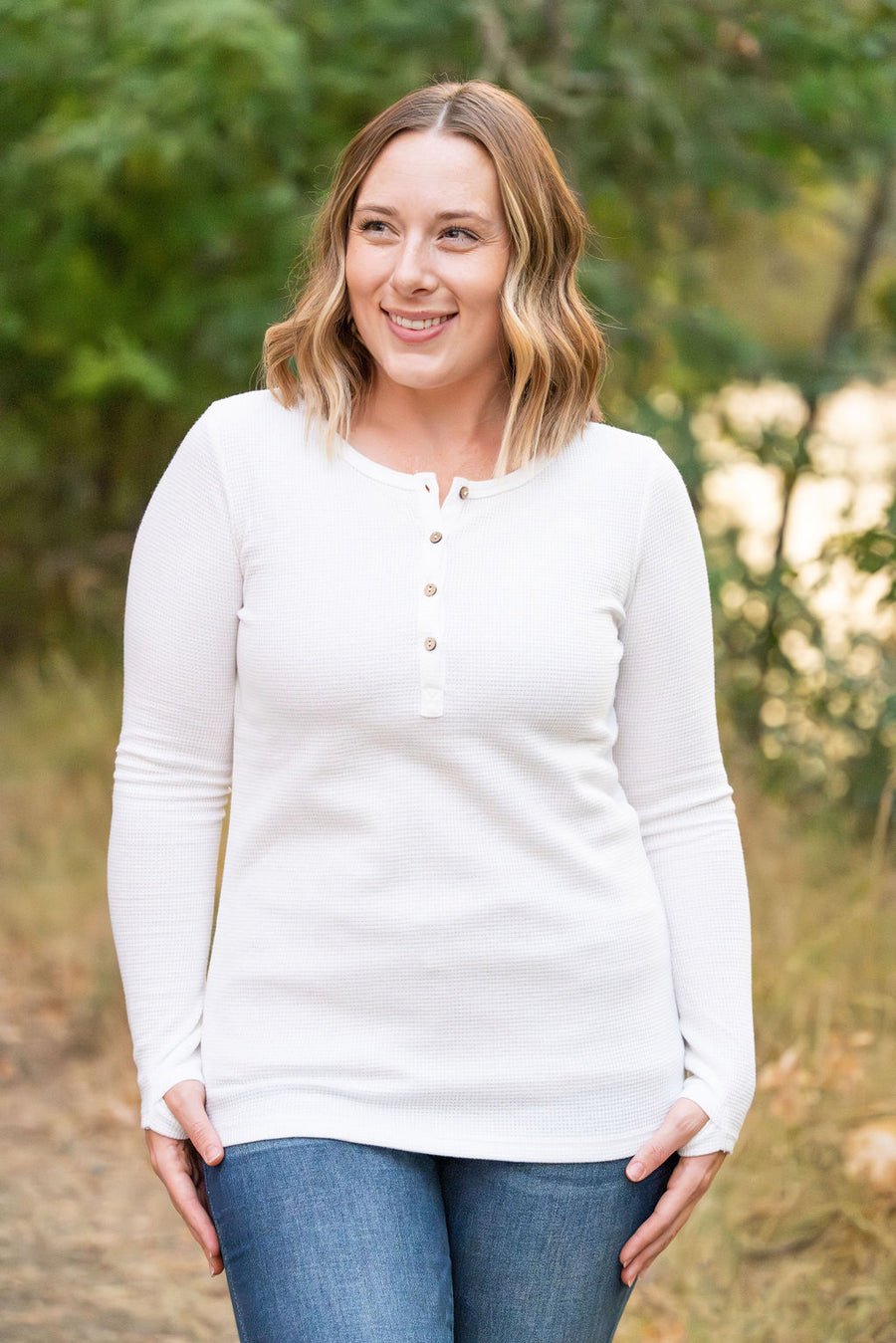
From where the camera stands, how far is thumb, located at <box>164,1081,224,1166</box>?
59.9 inches

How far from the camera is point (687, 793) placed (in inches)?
68.7

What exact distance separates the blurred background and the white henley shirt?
1353 millimetres

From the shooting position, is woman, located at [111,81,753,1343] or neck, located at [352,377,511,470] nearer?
woman, located at [111,81,753,1343]

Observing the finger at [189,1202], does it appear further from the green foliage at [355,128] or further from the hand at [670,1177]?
the green foliage at [355,128]

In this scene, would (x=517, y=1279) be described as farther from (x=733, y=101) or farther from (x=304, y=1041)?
(x=733, y=101)

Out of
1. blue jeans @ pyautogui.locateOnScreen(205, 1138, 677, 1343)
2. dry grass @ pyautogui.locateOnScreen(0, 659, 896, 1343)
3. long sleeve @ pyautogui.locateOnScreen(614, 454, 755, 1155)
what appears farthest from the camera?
dry grass @ pyautogui.locateOnScreen(0, 659, 896, 1343)

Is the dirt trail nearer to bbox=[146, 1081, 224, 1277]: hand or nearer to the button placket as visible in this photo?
bbox=[146, 1081, 224, 1277]: hand

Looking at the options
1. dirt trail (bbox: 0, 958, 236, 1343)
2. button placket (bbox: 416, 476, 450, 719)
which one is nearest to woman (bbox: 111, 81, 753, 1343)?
button placket (bbox: 416, 476, 450, 719)

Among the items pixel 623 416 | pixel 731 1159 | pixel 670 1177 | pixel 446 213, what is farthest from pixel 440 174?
pixel 623 416

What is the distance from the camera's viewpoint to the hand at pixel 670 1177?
1.60 meters

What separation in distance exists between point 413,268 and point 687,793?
687 mm

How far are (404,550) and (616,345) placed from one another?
3045 millimetres

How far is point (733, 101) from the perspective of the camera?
427 cm

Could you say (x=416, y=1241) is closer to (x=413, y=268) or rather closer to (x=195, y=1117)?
(x=195, y=1117)
